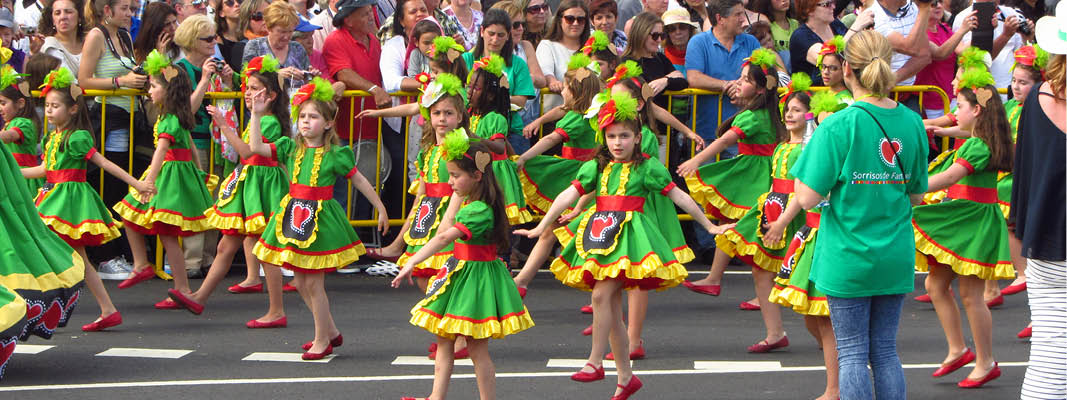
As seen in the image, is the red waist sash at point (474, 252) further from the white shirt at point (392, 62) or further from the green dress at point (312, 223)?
the white shirt at point (392, 62)

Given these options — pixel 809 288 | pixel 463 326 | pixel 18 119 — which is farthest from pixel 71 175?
pixel 809 288

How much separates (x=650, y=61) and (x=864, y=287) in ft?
18.4

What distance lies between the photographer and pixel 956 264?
26.1ft

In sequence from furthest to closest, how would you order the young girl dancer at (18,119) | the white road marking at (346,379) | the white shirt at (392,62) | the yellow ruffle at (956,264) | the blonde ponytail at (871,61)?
the white shirt at (392,62) → the young girl dancer at (18,119) → the yellow ruffle at (956,264) → the white road marking at (346,379) → the blonde ponytail at (871,61)

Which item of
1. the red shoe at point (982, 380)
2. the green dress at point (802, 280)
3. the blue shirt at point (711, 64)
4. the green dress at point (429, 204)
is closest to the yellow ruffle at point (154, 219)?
the green dress at point (429, 204)

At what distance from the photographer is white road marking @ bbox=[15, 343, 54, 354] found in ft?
27.7

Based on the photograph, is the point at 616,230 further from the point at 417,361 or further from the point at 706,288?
the point at 706,288

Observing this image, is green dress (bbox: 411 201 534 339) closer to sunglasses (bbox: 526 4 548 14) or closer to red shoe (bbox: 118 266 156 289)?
red shoe (bbox: 118 266 156 289)

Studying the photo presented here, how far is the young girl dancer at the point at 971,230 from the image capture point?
25.7ft

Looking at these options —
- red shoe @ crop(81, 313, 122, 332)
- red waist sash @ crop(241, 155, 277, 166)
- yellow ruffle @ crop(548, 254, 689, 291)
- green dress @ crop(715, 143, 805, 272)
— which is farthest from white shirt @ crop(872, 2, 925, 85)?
red shoe @ crop(81, 313, 122, 332)

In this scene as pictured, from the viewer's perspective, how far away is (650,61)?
37.9ft

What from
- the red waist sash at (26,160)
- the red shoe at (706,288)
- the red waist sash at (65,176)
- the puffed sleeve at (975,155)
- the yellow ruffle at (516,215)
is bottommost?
the red shoe at (706,288)

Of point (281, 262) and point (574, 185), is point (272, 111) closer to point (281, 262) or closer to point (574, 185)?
point (281, 262)

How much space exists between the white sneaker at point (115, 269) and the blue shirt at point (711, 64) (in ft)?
15.0
